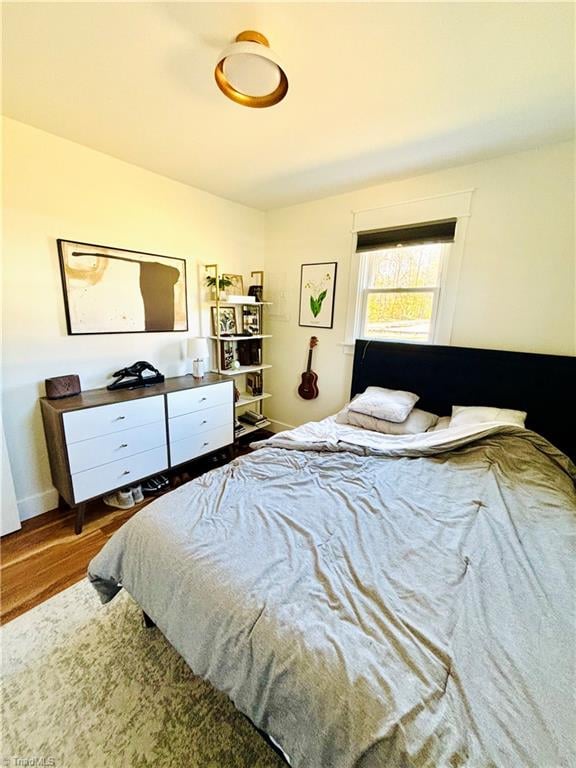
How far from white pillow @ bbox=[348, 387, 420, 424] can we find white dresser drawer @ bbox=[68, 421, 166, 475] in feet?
4.95

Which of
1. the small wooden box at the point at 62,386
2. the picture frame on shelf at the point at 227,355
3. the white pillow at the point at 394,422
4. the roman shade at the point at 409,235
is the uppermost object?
the roman shade at the point at 409,235

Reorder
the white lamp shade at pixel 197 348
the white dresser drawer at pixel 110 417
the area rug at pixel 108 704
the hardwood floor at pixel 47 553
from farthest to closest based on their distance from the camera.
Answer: the white lamp shade at pixel 197 348, the white dresser drawer at pixel 110 417, the hardwood floor at pixel 47 553, the area rug at pixel 108 704

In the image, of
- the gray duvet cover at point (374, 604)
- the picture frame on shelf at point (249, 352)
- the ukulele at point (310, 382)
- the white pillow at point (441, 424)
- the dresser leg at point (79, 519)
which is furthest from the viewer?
the picture frame on shelf at point (249, 352)

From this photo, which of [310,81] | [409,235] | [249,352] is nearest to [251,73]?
[310,81]

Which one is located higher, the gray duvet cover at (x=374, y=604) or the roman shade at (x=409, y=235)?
the roman shade at (x=409, y=235)

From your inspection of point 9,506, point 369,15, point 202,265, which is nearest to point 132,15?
point 369,15

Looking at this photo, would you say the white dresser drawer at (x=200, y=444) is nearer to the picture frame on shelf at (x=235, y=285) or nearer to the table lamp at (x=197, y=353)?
the table lamp at (x=197, y=353)

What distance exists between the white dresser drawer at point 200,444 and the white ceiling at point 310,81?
2.08 meters

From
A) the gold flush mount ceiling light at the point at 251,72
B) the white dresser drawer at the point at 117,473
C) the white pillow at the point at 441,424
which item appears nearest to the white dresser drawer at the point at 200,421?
the white dresser drawer at the point at 117,473

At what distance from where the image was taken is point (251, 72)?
3.95ft

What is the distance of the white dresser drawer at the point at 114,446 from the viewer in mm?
1848

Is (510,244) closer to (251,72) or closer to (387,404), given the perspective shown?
Result: (387,404)

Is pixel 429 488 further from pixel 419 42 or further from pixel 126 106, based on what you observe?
pixel 126 106

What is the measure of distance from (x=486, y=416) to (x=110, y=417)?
247 centimetres
